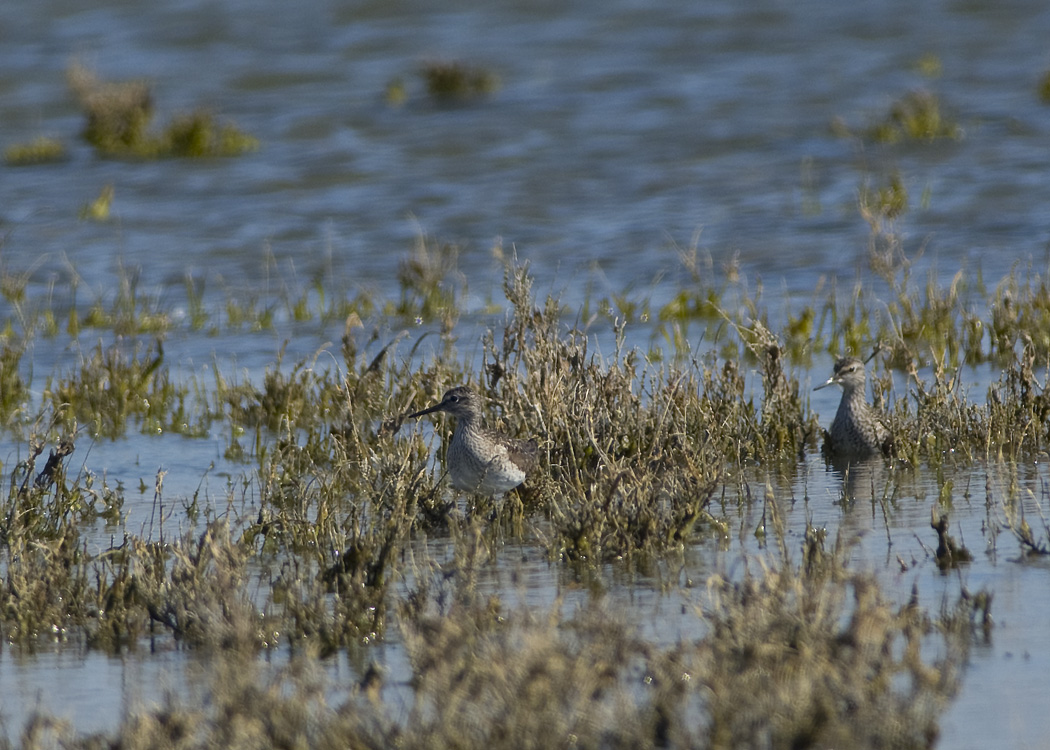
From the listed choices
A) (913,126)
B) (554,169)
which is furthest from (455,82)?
(913,126)

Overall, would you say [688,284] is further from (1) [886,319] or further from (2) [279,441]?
(2) [279,441]

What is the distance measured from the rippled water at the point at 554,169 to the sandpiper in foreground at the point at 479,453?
83 cm

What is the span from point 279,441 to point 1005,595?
3709 millimetres

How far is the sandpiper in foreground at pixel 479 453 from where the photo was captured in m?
6.39

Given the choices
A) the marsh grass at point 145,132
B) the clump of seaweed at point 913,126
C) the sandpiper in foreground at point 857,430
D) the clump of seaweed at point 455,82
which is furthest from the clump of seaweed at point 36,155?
the sandpiper in foreground at point 857,430

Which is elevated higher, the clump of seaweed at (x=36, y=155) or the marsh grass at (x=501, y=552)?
the clump of seaweed at (x=36, y=155)

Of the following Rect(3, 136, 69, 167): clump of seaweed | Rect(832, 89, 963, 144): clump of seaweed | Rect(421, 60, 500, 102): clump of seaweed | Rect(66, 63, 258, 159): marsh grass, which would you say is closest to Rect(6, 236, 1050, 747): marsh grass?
Rect(832, 89, 963, 144): clump of seaweed

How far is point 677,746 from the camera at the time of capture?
3838mm

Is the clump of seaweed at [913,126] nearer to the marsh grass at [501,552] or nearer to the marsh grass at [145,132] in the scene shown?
the marsh grass at [145,132]

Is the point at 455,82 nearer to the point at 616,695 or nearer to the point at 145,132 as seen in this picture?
the point at 145,132

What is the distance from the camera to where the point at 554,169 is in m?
17.8

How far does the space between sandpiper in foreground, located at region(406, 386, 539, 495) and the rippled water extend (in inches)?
32.7

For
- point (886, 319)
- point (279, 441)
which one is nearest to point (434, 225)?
point (886, 319)

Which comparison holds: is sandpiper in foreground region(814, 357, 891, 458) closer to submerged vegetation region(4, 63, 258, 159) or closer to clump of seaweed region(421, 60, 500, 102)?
submerged vegetation region(4, 63, 258, 159)
